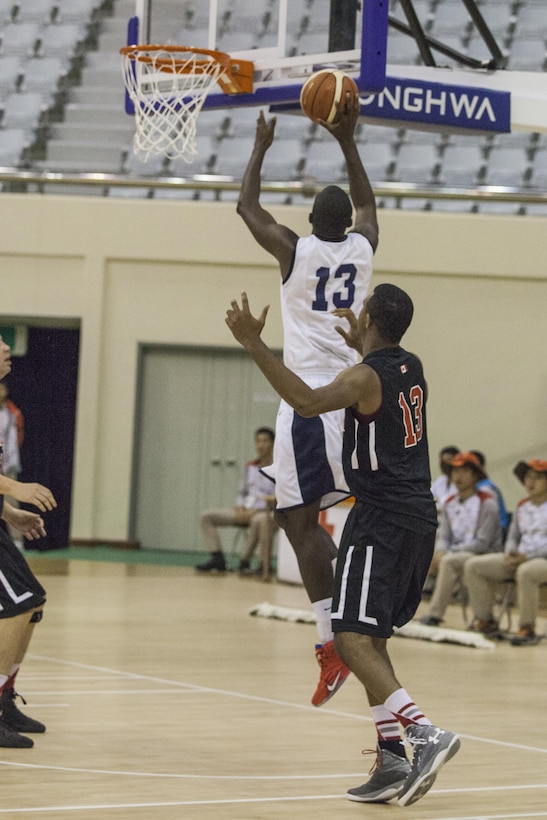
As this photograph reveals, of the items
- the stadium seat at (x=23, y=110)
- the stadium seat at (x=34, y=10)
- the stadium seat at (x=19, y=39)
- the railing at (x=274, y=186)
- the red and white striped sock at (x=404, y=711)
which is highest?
the stadium seat at (x=34, y=10)

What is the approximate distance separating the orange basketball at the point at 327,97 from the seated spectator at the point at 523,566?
5.56m

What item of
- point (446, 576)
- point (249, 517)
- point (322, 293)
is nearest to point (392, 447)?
point (322, 293)

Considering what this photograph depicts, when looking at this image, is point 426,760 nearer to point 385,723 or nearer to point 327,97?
point 385,723

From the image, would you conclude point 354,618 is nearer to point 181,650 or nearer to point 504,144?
point 181,650

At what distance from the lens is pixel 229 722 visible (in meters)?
6.55

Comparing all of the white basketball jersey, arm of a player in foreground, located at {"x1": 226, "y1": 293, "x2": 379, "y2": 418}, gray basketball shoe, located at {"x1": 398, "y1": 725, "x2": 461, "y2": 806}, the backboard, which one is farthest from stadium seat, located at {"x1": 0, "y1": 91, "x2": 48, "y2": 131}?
gray basketball shoe, located at {"x1": 398, "y1": 725, "x2": 461, "y2": 806}

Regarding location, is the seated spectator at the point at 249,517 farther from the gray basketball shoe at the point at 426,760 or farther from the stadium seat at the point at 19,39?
the gray basketball shoe at the point at 426,760

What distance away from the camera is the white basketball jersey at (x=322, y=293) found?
5617 millimetres

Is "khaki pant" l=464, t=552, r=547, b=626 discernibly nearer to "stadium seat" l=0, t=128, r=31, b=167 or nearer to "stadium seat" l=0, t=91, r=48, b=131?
"stadium seat" l=0, t=128, r=31, b=167

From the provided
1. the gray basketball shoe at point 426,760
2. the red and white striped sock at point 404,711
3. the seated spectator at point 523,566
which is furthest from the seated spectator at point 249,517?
the gray basketball shoe at point 426,760

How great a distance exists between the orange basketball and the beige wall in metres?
9.86

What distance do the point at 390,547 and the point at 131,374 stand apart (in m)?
11.9

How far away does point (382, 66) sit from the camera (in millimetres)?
6887

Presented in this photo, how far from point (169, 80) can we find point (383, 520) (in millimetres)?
3656
